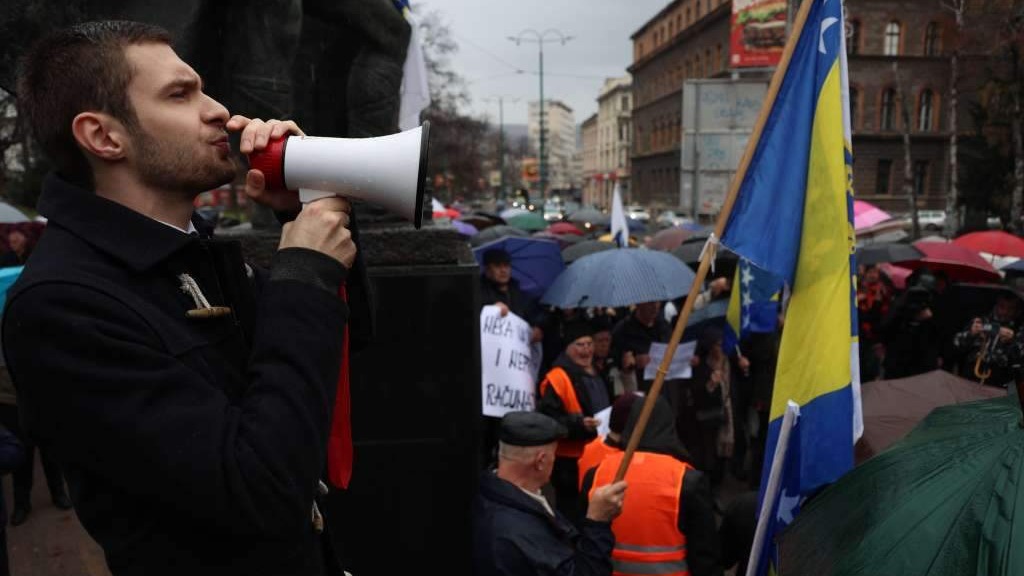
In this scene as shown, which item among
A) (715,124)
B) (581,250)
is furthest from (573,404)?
(715,124)

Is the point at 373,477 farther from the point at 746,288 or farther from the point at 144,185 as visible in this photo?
the point at 746,288

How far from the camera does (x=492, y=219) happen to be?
14.4m

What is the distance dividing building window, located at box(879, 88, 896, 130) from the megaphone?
45886 mm

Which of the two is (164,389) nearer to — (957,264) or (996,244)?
(957,264)

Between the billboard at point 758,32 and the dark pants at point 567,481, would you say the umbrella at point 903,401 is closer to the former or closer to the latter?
the dark pants at point 567,481

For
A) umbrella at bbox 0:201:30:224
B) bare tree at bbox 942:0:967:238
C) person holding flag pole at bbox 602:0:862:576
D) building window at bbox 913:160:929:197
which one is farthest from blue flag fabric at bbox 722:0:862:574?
building window at bbox 913:160:929:197

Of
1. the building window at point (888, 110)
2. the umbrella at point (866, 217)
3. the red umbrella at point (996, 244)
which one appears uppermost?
the building window at point (888, 110)

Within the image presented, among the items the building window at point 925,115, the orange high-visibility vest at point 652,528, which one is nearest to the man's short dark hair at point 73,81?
the orange high-visibility vest at point 652,528

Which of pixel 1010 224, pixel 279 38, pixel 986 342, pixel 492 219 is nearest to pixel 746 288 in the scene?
pixel 986 342

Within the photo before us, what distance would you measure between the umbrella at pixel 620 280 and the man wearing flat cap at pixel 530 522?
2615mm

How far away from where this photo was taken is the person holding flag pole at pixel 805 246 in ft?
8.24

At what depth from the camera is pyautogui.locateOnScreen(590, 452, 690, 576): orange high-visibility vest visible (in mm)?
2977

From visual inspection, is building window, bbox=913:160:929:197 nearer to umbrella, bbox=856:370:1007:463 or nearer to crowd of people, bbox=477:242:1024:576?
crowd of people, bbox=477:242:1024:576

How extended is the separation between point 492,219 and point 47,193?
13178mm
